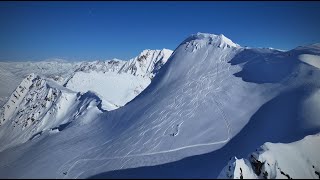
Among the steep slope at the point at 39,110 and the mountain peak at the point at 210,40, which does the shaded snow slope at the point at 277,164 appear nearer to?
the mountain peak at the point at 210,40

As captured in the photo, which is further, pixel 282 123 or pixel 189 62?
pixel 189 62

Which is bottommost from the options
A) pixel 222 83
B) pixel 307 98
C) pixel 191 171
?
pixel 191 171

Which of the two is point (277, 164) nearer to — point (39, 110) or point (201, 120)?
point (201, 120)

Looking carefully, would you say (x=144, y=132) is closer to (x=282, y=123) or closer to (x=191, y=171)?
(x=191, y=171)

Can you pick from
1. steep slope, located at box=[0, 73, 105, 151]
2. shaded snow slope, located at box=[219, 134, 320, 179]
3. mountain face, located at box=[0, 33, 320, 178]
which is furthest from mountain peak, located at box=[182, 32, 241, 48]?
shaded snow slope, located at box=[219, 134, 320, 179]

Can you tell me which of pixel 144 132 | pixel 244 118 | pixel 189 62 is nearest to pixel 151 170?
pixel 144 132

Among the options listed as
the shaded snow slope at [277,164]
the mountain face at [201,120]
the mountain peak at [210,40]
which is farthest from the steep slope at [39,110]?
the shaded snow slope at [277,164]

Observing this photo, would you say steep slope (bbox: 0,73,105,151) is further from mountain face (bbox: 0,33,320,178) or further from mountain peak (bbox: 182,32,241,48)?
mountain peak (bbox: 182,32,241,48)
